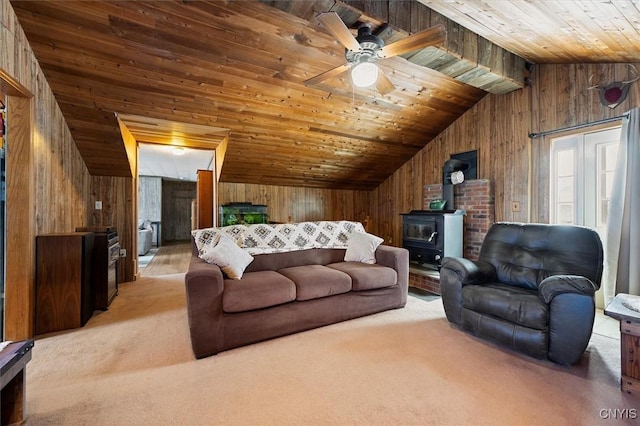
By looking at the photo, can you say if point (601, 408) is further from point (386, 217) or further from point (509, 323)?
point (386, 217)

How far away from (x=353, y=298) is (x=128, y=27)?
3149mm

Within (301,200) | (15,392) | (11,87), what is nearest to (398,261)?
(15,392)

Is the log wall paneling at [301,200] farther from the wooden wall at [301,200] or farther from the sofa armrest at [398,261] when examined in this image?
the sofa armrest at [398,261]

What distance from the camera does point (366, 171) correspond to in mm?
5613

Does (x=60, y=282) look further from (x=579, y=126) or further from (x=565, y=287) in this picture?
(x=579, y=126)

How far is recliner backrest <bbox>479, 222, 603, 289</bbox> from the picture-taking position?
87.7 inches

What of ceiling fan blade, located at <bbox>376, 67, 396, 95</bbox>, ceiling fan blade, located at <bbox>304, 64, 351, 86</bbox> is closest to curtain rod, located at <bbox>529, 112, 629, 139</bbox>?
ceiling fan blade, located at <bbox>376, 67, 396, 95</bbox>

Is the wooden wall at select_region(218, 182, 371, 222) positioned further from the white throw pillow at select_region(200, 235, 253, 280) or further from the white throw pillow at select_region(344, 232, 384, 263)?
the white throw pillow at select_region(200, 235, 253, 280)

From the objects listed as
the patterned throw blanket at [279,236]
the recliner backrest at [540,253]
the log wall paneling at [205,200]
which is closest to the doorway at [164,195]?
the log wall paneling at [205,200]

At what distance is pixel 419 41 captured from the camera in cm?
197

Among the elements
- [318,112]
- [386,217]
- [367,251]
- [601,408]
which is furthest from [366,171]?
[601,408]

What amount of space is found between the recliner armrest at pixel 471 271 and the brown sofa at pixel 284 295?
643 millimetres

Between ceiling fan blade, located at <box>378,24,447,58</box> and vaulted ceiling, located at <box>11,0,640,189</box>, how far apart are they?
365 mm

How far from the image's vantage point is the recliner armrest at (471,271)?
2.47 meters
